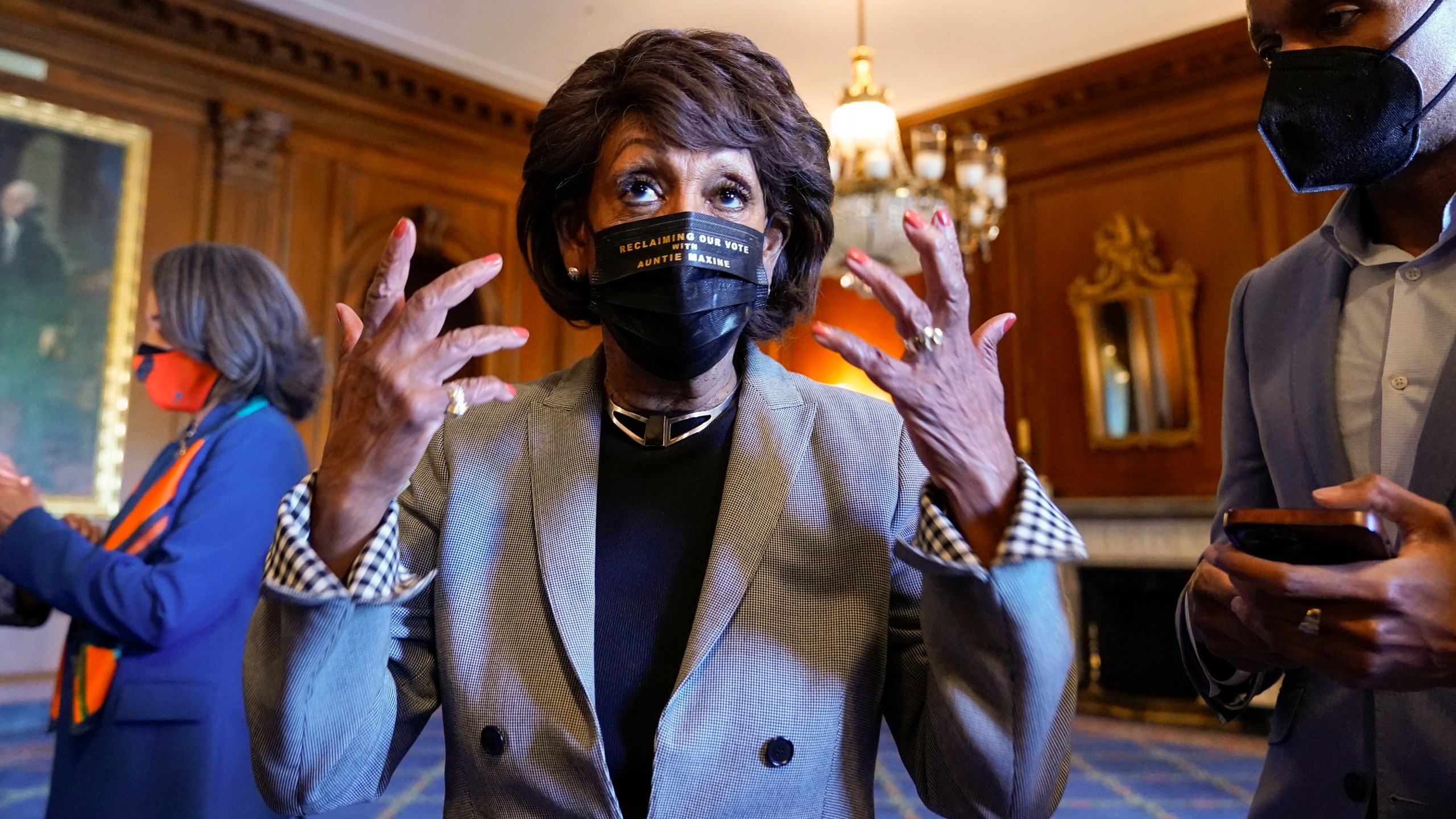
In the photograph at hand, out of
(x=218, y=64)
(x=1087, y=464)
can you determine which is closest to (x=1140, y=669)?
(x=1087, y=464)

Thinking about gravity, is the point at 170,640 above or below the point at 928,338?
below

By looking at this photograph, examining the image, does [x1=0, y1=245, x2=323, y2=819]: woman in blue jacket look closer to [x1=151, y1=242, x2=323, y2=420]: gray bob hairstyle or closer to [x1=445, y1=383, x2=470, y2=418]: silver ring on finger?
[x1=151, y1=242, x2=323, y2=420]: gray bob hairstyle

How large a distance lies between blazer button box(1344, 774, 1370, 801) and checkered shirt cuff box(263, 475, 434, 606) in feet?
3.64

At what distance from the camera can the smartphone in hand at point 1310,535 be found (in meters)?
0.91

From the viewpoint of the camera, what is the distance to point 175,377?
200cm

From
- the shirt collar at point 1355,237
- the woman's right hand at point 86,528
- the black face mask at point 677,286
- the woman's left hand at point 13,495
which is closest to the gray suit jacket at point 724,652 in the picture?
the black face mask at point 677,286

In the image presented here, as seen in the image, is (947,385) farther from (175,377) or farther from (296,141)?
(296,141)

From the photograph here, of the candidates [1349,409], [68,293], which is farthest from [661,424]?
[68,293]

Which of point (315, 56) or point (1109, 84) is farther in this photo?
point (1109, 84)

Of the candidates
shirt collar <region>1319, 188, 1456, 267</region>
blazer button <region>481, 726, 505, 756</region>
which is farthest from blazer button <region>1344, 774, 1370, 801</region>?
blazer button <region>481, 726, 505, 756</region>

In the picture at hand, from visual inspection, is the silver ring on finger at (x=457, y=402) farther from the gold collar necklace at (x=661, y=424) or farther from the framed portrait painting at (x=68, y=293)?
the framed portrait painting at (x=68, y=293)

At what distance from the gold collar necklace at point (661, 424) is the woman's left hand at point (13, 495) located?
1.21m

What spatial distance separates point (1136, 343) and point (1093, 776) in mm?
2961

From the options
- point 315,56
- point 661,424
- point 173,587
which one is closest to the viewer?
point 661,424
